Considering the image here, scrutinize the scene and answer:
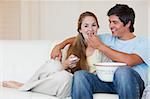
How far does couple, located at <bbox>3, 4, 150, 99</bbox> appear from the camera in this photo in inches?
62.8

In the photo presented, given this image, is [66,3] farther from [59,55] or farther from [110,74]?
[110,74]

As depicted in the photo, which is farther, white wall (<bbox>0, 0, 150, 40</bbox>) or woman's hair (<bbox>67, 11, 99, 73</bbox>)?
white wall (<bbox>0, 0, 150, 40</bbox>)

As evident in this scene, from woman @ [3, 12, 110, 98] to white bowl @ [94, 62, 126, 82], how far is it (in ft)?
0.45

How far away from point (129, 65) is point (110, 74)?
0.13 m

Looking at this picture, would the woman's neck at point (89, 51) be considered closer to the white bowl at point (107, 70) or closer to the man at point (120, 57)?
the man at point (120, 57)

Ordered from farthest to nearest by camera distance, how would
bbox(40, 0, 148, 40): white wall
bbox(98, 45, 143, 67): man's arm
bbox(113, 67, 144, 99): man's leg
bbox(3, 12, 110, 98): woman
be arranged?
bbox(40, 0, 148, 40): white wall
bbox(98, 45, 143, 67): man's arm
bbox(3, 12, 110, 98): woman
bbox(113, 67, 144, 99): man's leg

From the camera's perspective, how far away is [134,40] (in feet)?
6.36

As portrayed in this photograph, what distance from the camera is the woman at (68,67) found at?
1702mm

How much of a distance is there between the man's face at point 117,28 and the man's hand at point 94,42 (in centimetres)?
13

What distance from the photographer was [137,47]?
1908 millimetres

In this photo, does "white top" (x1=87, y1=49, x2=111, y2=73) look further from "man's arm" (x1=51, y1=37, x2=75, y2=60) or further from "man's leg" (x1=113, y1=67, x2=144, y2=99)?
"man's leg" (x1=113, y1=67, x2=144, y2=99)

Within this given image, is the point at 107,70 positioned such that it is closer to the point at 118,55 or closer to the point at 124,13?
the point at 118,55

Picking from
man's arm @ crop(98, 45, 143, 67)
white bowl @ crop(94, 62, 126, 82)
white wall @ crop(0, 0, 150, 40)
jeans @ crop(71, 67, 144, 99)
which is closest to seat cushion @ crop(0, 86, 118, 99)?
jeans @ crop(71, 67, 144, 99)

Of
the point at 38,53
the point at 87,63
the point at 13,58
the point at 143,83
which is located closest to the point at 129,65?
the point at 143,83
